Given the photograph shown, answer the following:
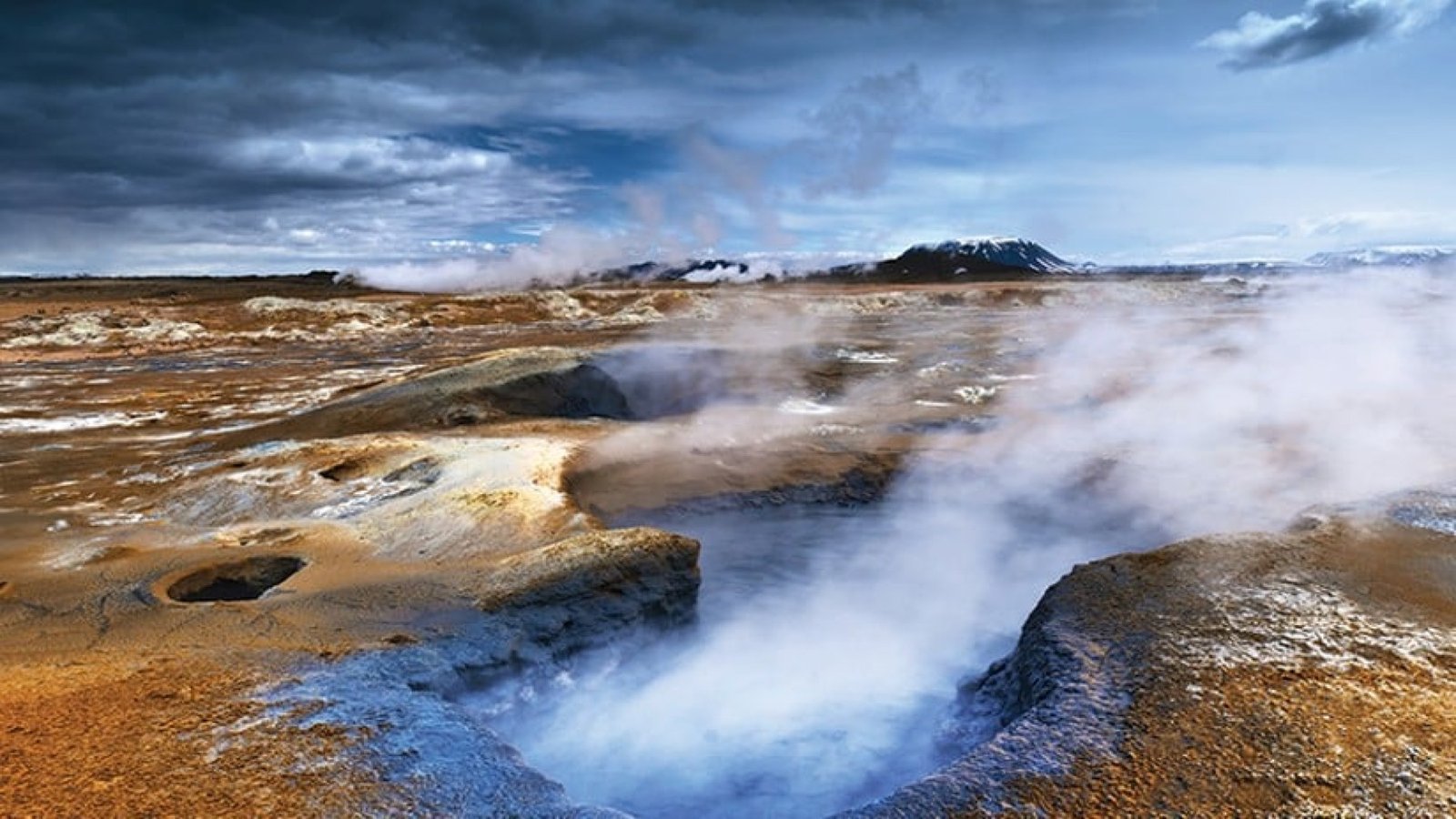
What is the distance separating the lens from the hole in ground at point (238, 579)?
22.5ft

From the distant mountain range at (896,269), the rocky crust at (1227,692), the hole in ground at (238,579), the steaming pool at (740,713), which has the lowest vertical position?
the steaming pool at (740,713)

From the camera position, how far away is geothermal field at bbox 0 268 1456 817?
3.74 m

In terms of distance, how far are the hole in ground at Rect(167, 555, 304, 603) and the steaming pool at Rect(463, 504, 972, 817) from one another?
2954 mm

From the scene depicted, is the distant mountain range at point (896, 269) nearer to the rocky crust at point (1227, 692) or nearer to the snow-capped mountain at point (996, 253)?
the snow-capped mountain at point (996, 253)

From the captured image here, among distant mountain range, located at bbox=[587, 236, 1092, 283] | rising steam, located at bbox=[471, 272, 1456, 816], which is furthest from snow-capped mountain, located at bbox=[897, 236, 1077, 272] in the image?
rising steam, located at bbox=[471, 272, 1456, 816]

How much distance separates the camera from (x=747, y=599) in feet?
26.2

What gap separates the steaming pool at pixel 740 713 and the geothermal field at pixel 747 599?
0.03 metres

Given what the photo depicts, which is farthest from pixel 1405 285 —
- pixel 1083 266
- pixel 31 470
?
pixel 1083 266

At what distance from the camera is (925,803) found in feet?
11.3

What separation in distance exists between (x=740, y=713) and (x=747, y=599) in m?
2.24

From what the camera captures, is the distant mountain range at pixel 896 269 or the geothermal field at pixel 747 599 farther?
the distant mountain range at pixel 896 269

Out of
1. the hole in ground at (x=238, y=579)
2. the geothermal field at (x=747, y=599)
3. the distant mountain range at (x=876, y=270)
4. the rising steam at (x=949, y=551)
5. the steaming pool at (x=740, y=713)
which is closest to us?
the geothermal field at (x=747, y=599)

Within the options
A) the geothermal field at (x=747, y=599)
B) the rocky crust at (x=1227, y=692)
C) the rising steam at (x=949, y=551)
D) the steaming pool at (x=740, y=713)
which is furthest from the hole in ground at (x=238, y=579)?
the rocky crust at (x=1227, y=692)

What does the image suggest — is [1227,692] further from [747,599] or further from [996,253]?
[996,253]
